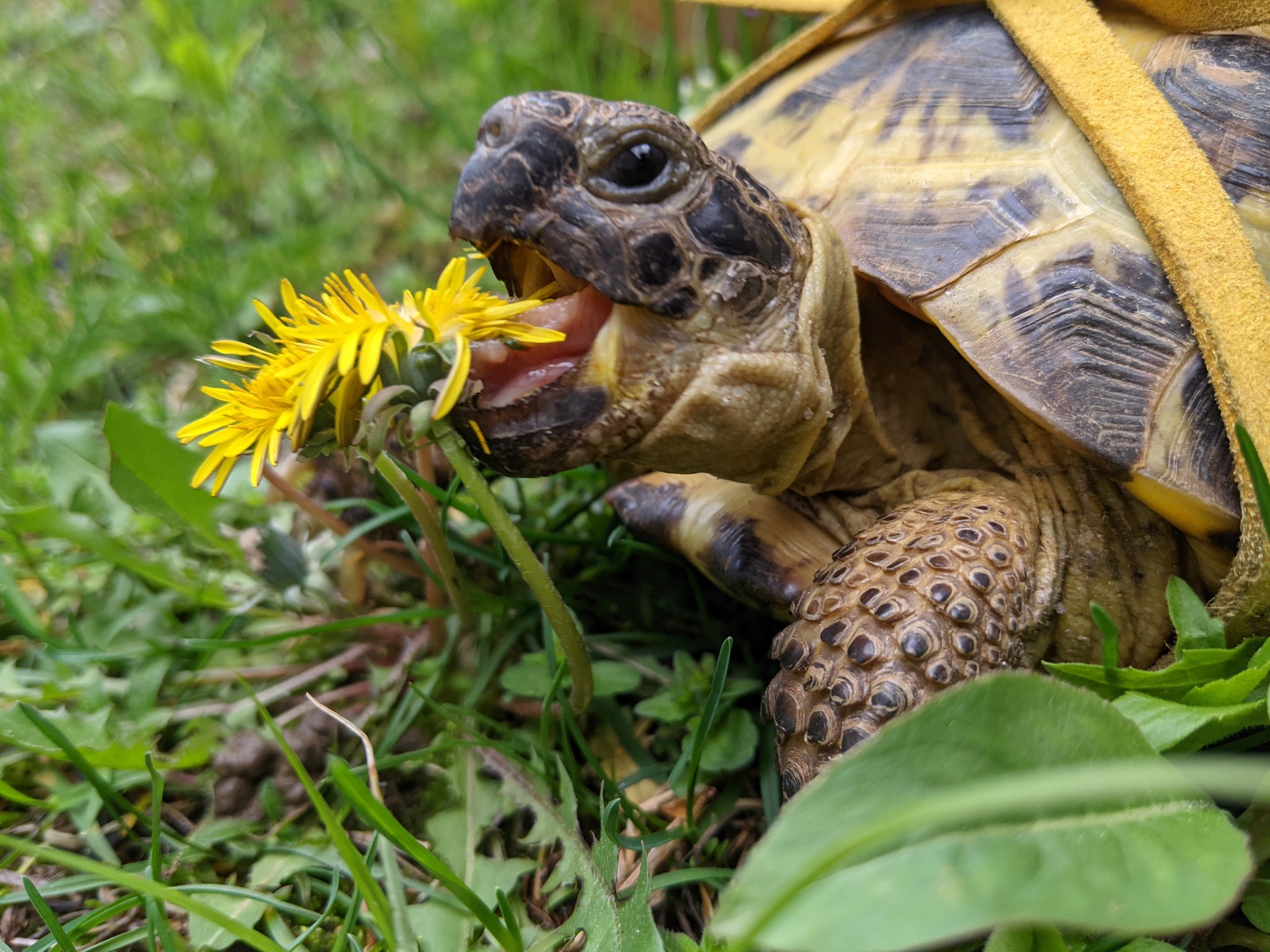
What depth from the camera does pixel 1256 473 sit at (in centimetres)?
123

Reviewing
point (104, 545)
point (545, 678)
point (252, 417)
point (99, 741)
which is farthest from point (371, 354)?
point (104, 545)

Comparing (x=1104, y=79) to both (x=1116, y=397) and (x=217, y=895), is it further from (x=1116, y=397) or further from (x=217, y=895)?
(x=217, y=895)

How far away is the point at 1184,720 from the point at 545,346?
102 cm

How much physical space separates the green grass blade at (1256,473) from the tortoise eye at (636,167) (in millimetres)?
902

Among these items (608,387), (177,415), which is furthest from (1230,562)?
(177,415)

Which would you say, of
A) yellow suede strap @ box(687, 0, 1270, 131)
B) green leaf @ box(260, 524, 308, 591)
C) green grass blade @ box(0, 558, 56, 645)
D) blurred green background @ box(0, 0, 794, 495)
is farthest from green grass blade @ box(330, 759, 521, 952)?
yellow suede strap @ box(687, 0, 1270, 131)

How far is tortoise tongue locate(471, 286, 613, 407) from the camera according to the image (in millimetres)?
1316

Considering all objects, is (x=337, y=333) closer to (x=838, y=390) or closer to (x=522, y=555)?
(x=522, y=555)

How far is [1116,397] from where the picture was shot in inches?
53.2

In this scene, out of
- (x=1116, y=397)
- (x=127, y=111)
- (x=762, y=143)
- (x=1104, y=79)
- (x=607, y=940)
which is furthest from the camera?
(x=127, y=111)

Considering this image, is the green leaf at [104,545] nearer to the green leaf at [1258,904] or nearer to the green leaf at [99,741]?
the green leaf at [99,741]

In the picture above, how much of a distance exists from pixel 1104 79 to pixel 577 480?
1323 mm

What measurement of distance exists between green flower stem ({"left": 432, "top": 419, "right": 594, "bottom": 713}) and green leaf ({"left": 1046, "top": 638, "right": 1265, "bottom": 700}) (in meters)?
0.72

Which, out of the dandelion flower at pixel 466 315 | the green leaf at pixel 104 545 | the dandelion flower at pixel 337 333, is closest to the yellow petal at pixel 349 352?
the dandelion flower at pixel 337 333
